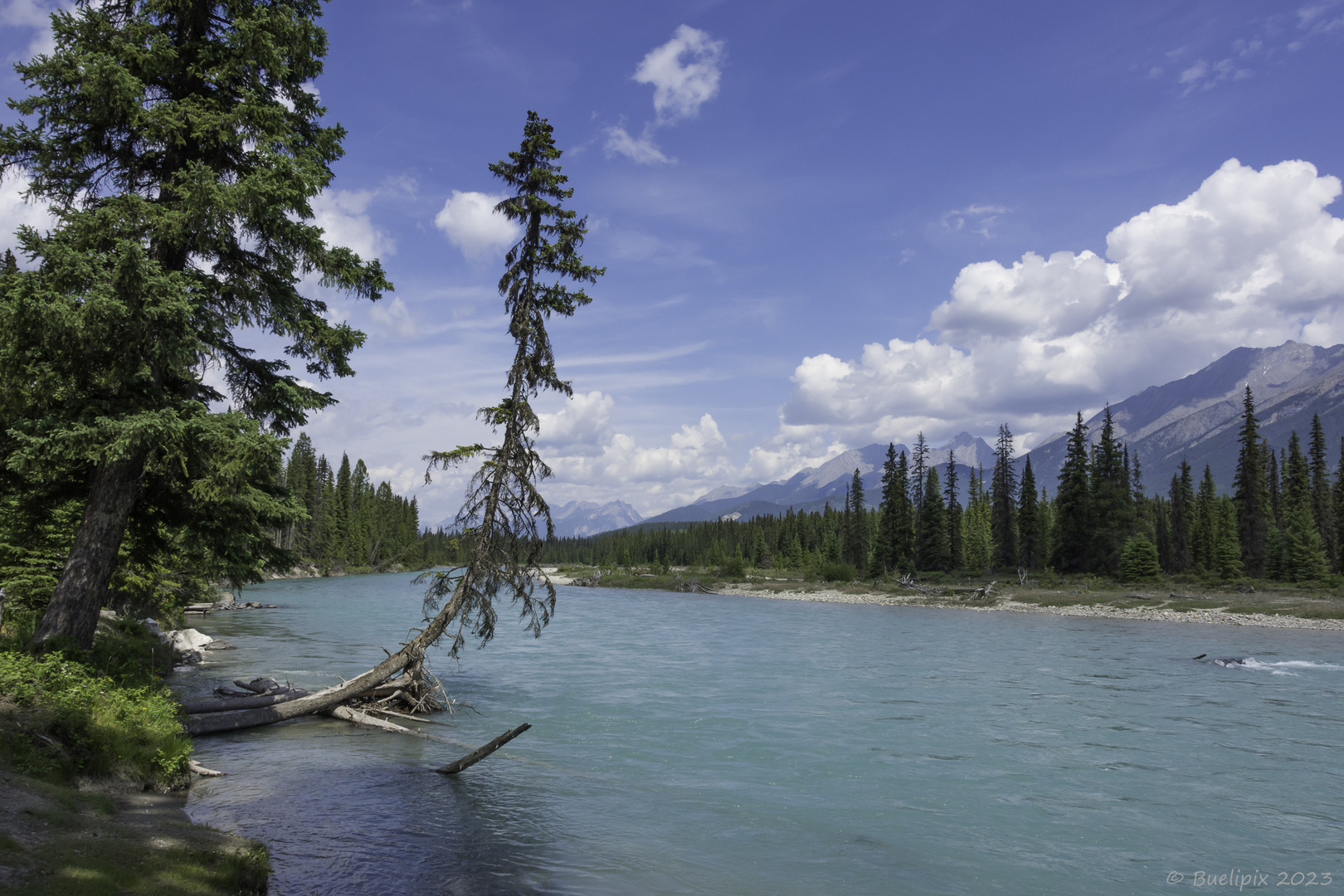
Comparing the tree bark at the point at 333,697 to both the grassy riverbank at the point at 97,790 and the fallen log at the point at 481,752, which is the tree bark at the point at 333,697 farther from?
the fallen log at the point at 481,752

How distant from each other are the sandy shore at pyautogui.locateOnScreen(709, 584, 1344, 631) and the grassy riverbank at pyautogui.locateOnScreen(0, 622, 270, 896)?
6266 cm

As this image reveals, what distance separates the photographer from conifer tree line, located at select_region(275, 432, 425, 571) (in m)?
110

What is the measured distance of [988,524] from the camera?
385 feet

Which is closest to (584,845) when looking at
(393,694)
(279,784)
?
(279,784)

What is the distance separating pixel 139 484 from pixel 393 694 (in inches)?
340

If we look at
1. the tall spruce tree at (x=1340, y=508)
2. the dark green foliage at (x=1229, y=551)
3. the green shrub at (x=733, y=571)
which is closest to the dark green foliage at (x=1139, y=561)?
the dark green foliage at (x=1229, y=551)

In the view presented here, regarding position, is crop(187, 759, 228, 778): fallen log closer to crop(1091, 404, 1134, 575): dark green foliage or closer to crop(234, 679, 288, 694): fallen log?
crop(234, 679, 288, 694): fallen log

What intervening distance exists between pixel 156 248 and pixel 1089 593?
74495mm

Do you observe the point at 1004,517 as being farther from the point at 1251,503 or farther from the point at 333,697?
the point at 333,697

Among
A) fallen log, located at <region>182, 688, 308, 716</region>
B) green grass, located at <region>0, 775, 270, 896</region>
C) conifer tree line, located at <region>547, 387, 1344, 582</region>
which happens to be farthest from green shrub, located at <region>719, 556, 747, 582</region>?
green grass, located at <region>0, 775, 270, 896</region>

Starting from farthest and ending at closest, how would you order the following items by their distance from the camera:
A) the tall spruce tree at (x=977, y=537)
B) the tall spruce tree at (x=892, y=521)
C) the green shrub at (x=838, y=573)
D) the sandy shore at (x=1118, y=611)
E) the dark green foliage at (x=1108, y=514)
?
the tall spruce tree at (x=977, y=537) → the tall spruce tree at (x=892, y=521) → the green shrub at (x=838, y=573) → the dark green foliage at (x=1108, y=514) → the sandy shore at (x=1118, y=611)

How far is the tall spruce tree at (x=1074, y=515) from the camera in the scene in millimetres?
76000

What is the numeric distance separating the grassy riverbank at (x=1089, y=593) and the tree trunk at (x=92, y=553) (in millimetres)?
66153

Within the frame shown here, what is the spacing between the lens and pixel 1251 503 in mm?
74125
